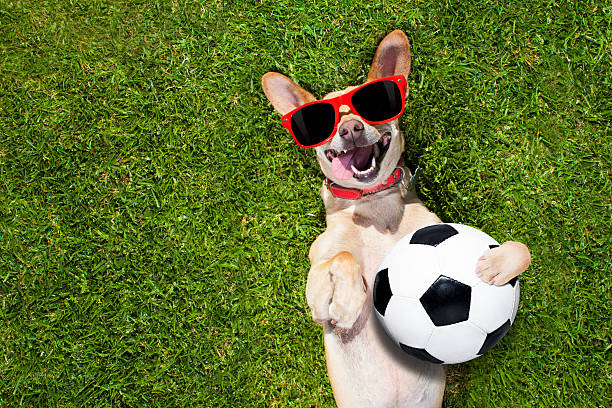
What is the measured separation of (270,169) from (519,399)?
9.90 ft

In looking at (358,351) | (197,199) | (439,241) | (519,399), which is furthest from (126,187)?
(519,399)

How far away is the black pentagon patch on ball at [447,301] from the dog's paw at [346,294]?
0.40 metres

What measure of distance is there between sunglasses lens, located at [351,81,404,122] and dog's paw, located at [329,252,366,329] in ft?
3.61

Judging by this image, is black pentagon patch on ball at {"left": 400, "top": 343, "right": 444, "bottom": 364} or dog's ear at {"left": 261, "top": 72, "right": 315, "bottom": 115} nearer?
black pentagon patch on ball at {"left": 400, "top": 343, "right": 444, "bottom": 364}

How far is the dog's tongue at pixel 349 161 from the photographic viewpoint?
11.5 ft

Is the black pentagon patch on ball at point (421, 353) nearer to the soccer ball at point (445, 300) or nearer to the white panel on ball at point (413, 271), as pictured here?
the soccer ball at point (445, 300)

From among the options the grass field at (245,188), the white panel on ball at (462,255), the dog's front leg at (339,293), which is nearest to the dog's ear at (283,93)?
the grass field at (245,188)

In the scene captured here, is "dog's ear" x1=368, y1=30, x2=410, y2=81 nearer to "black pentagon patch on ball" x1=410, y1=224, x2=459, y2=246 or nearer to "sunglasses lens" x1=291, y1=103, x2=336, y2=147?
"sunglasses lens" x1=291, y1=103, x2=336, y2=147

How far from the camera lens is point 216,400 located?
14.3ft

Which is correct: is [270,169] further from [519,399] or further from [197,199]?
[519,399]

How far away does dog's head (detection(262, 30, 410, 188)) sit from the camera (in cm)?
332

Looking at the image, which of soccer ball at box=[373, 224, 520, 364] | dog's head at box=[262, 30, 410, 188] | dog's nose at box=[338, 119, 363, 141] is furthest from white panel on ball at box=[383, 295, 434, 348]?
dog's nose at box=[338, 119, 363, 141]

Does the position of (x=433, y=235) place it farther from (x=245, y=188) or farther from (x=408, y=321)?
(x=245, y=188)

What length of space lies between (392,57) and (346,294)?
1.77 metres
